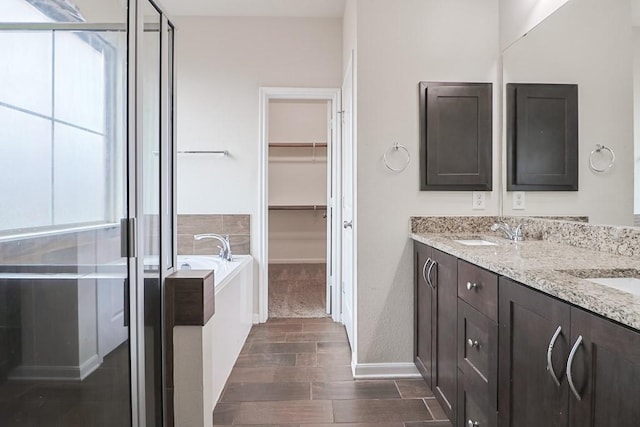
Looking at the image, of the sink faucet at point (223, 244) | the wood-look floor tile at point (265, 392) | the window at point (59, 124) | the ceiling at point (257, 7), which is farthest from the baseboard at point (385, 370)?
the ceiling at point (257, 7)

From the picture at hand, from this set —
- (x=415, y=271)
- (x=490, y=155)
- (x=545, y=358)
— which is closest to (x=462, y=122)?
(x=490, y=155)

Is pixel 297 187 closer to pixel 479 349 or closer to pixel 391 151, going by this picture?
pixel 391 151

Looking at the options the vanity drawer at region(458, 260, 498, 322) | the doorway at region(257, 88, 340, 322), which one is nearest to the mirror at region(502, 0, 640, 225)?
the vanity drawer at region(458, 260, 498, 322)

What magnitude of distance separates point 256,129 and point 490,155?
2049mm

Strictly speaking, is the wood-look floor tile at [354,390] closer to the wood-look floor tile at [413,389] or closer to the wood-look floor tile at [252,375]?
the wood-look floor tile at [413,389]

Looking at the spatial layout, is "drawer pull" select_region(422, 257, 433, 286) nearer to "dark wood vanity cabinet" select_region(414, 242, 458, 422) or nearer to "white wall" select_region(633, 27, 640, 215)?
"dark wood vanity cabinet" select_region(414, 242, 458, 422)

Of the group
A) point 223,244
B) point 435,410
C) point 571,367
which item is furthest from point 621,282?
point 223,244

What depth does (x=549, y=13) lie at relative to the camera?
78.8 inches

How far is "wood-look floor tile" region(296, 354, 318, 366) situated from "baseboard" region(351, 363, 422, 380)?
0.35m

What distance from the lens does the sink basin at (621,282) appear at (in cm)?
114

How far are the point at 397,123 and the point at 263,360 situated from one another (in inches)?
73.2

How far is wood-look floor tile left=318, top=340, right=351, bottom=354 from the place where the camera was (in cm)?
280

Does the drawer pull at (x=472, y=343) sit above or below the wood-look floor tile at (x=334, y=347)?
above

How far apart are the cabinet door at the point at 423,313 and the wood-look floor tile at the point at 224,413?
107cm
